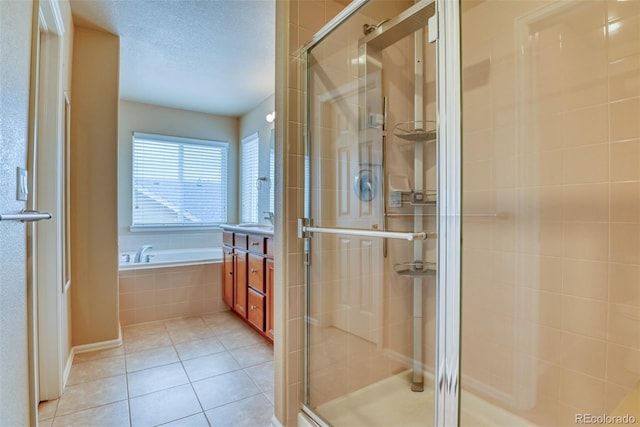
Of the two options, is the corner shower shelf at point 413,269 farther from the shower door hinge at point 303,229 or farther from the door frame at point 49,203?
the door frame at point 49,203

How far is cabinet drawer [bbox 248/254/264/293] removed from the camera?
2.58 meters

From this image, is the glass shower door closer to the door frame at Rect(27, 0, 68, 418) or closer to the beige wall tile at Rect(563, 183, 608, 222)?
the beige wall tile at Rect(563, 183, 608, 222)

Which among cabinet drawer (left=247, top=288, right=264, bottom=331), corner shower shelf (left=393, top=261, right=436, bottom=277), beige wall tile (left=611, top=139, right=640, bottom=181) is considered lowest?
cabinet drawer (left=247, top=288, right=264, bottom=331)

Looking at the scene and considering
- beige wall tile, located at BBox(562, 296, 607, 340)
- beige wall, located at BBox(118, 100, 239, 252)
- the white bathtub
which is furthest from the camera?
beige wall, located at BBox(118, 100, 239, 252)

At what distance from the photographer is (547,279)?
1.41m

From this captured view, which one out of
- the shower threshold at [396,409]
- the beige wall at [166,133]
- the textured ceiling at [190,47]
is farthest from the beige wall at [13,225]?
the beige wall at [166,133]

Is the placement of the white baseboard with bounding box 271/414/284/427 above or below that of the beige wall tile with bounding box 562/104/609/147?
below

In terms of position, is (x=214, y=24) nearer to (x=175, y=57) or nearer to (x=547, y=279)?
(x=175, y=57)

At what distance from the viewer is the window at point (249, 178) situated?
14.4 feet

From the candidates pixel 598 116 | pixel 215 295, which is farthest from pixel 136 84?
pixel 598 116

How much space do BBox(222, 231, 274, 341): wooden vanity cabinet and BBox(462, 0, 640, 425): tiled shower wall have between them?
1.45 meters

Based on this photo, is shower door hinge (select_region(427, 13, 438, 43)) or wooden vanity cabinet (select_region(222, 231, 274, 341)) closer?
shower door hinge (select_region(427, 13, 438, 43))

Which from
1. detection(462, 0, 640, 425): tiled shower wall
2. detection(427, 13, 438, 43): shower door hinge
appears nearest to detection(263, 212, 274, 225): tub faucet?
detection(462, 0, 640, 425): tiled shower wall

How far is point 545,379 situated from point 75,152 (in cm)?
312
